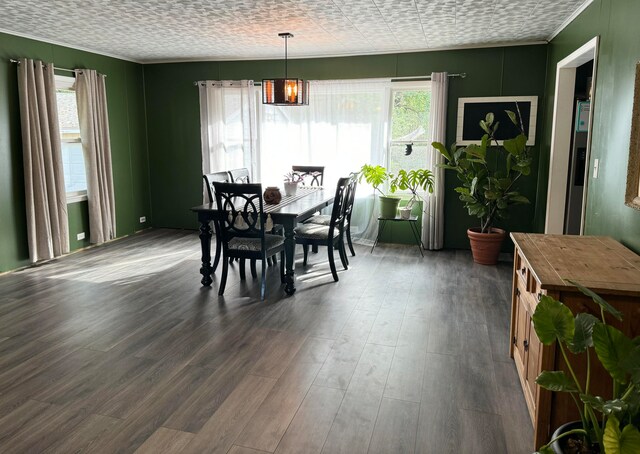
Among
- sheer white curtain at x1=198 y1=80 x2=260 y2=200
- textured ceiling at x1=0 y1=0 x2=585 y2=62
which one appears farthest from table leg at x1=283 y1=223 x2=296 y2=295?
sheer white curtain at x1=198 y1=80 x2=260 y2=200

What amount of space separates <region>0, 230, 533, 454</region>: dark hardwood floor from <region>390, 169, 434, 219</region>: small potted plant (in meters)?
1.12

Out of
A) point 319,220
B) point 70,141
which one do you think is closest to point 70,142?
point 70,141

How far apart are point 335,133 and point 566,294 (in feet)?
15.0

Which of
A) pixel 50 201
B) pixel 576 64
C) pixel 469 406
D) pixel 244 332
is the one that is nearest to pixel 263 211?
pixel 244 332

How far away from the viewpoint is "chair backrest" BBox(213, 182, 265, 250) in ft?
13.3

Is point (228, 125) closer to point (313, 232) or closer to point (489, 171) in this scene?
point (313, 232)

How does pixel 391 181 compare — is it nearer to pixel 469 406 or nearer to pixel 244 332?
pixel 244 332

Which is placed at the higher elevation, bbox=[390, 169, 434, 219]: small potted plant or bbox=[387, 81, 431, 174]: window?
bbox=[387, 81, 431, 174]: window

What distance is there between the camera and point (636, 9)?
2697mm

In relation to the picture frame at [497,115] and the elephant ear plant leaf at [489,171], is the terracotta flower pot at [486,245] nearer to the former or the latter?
the elephant ear plant leaf at [489,171]

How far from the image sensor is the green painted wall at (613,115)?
2699mm

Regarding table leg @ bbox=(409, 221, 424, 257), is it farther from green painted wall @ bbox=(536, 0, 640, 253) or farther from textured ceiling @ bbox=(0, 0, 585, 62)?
green painted wall @ bbox=(536, 0, 640, 253)

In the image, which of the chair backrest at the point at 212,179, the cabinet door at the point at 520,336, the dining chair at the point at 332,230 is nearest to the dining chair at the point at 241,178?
the chair backrest at the point at 212,179

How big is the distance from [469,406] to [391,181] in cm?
379
